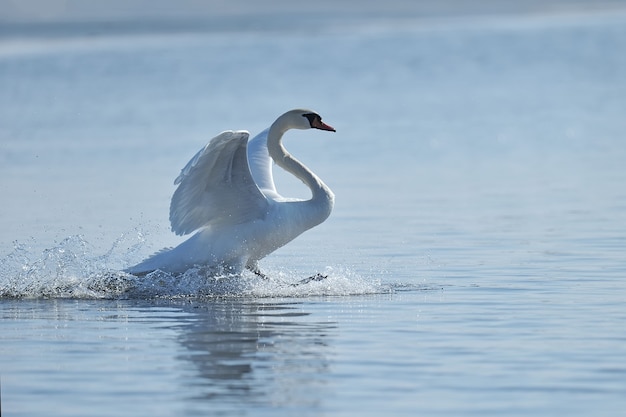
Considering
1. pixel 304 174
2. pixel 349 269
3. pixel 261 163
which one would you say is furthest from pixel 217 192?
pixel 261 163

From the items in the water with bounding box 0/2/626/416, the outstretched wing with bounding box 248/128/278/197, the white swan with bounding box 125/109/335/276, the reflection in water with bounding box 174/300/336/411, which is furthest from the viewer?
the outstretched wing with bounding box 248/128/278/197

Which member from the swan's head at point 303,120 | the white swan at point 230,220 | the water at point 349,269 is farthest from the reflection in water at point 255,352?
the swan's head at point 303,120

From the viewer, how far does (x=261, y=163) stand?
12555mm

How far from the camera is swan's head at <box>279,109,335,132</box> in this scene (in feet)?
38.5

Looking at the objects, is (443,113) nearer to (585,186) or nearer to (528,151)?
(528,151)

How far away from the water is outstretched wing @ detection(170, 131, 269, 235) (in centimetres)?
45

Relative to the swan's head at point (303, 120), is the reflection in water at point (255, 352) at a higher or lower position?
lower

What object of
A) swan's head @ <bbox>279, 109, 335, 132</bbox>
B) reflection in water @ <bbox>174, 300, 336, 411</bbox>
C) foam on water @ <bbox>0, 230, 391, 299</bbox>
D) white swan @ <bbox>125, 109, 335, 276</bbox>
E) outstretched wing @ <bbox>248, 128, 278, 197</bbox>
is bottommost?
reflection in water @ <bbox>174, 300, 336, 411</bbox>

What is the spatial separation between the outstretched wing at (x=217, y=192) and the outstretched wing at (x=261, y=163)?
2.96 feet

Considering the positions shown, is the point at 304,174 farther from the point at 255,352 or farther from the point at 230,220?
the point at 255,352

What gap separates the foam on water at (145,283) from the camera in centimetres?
1080

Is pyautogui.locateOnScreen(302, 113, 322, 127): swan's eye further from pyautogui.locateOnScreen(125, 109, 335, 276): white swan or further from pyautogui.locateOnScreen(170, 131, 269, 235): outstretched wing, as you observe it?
pyautogui.locateOnScreen(170, 131, 269, 235): outstretched wing

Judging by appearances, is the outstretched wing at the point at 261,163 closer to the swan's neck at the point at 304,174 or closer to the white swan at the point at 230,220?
the swan's neck at the point at 304,174

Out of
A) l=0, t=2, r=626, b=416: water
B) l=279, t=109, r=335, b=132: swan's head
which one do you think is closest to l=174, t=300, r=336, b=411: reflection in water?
l=0, t=2, r=626, b=416: water
